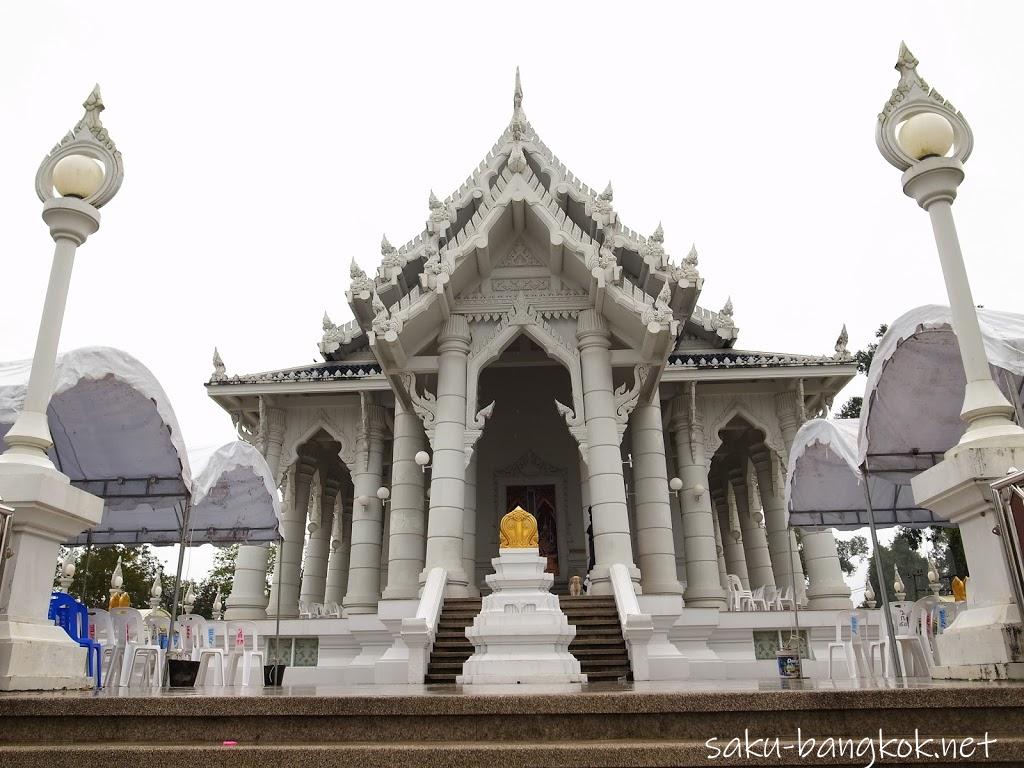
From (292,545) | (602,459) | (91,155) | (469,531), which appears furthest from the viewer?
(292,545)

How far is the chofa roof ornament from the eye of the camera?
5.61 m

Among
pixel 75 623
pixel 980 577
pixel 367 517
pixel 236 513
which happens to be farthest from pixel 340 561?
pixel 980 577

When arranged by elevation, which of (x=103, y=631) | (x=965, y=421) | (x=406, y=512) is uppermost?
(x=406, y=512)

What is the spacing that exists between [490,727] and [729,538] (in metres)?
17.8

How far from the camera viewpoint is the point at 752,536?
60.6ft

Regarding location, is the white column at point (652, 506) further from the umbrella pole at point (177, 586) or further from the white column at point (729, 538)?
the white column at point (729, 538)

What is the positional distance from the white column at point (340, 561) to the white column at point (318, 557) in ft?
3.81

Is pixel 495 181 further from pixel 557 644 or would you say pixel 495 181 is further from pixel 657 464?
pixel 557 644

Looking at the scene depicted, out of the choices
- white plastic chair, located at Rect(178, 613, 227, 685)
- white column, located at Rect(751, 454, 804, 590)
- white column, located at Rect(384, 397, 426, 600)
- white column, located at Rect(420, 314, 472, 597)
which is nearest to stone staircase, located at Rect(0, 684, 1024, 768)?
white plastic chair, located at Rect(178, 613, 227, 685)

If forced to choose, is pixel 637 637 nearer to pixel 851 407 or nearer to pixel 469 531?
pixel 469 531

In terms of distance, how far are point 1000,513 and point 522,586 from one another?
17.1 ft

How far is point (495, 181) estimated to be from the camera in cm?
1345

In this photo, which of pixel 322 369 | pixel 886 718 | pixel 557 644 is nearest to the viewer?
pixel 886 718

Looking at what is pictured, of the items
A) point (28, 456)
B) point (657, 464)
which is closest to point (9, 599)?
point (28, 456)
